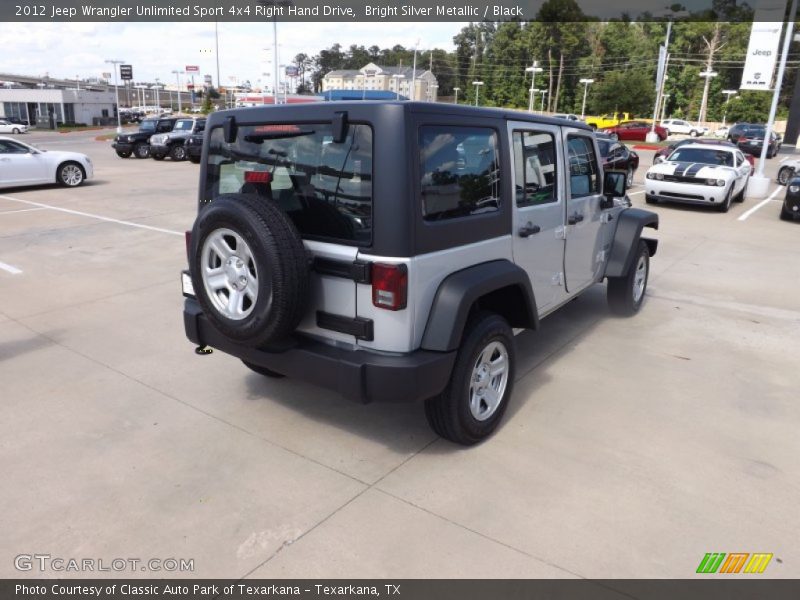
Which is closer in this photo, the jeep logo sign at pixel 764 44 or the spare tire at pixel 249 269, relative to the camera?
the spare tire at pixel 249 269

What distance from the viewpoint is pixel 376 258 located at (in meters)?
3.00

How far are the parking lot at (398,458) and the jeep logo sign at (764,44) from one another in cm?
1428

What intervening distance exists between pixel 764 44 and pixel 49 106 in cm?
7006

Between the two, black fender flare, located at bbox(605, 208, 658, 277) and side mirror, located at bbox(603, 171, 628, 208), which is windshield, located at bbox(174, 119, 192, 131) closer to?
black fender flare, located at bbox(605, 208, 658, 277)

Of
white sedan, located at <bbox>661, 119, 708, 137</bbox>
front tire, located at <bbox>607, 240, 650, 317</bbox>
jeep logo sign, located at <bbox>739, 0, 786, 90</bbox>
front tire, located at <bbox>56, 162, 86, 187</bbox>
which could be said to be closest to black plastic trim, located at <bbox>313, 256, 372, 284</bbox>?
front tire, located at <bbox>607, 240, 650, 317</bbox>

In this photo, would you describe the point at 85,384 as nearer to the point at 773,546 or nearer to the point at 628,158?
the point at 773,546

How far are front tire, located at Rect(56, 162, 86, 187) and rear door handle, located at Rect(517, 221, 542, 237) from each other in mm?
14777

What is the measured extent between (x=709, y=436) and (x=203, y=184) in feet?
11.9

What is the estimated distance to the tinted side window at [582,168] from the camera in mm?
4652

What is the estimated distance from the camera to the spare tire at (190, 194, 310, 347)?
9.82ft

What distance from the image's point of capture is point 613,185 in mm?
5238

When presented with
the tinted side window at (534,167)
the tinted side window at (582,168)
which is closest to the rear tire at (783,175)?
the tinted side window at (582,168)

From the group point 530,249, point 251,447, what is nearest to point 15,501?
point 251,447

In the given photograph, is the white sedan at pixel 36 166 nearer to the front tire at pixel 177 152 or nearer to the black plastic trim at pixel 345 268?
the front tire at pixel 177 152
